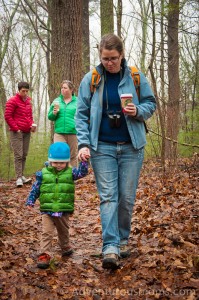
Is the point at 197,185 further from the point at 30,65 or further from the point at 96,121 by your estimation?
the point at 30,65

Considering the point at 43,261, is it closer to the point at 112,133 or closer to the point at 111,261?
the point at 111,261

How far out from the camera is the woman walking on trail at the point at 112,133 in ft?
12.2

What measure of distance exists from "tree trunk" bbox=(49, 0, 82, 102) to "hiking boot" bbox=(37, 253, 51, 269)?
5971 millimetres

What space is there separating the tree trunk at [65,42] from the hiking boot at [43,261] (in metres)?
5.97

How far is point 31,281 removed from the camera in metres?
3.50

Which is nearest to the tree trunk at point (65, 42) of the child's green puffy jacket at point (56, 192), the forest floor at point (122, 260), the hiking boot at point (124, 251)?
the forest floor at point (122, 260)

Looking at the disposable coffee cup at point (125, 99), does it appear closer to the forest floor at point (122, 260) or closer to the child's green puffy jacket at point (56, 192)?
the child's green puffy jacket at point (56, 192)

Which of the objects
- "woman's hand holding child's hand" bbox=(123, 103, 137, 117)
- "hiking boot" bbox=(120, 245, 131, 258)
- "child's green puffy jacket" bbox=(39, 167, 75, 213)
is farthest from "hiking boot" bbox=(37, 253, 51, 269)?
"woman's hand holding child's hand" bbox=(123, 103, 137, 117)

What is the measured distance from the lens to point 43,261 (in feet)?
12.6

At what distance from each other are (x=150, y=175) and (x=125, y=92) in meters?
5.53

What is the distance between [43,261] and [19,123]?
212 inches

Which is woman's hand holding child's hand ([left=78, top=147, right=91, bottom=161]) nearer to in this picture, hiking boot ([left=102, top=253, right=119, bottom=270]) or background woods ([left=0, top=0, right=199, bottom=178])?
hiking boot ([left=102, top=253, right=119, bottom=270])

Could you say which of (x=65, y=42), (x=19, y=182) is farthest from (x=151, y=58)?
(x=19, y=182)

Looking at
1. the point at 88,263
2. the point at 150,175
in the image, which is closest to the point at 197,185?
the point at 150,175
